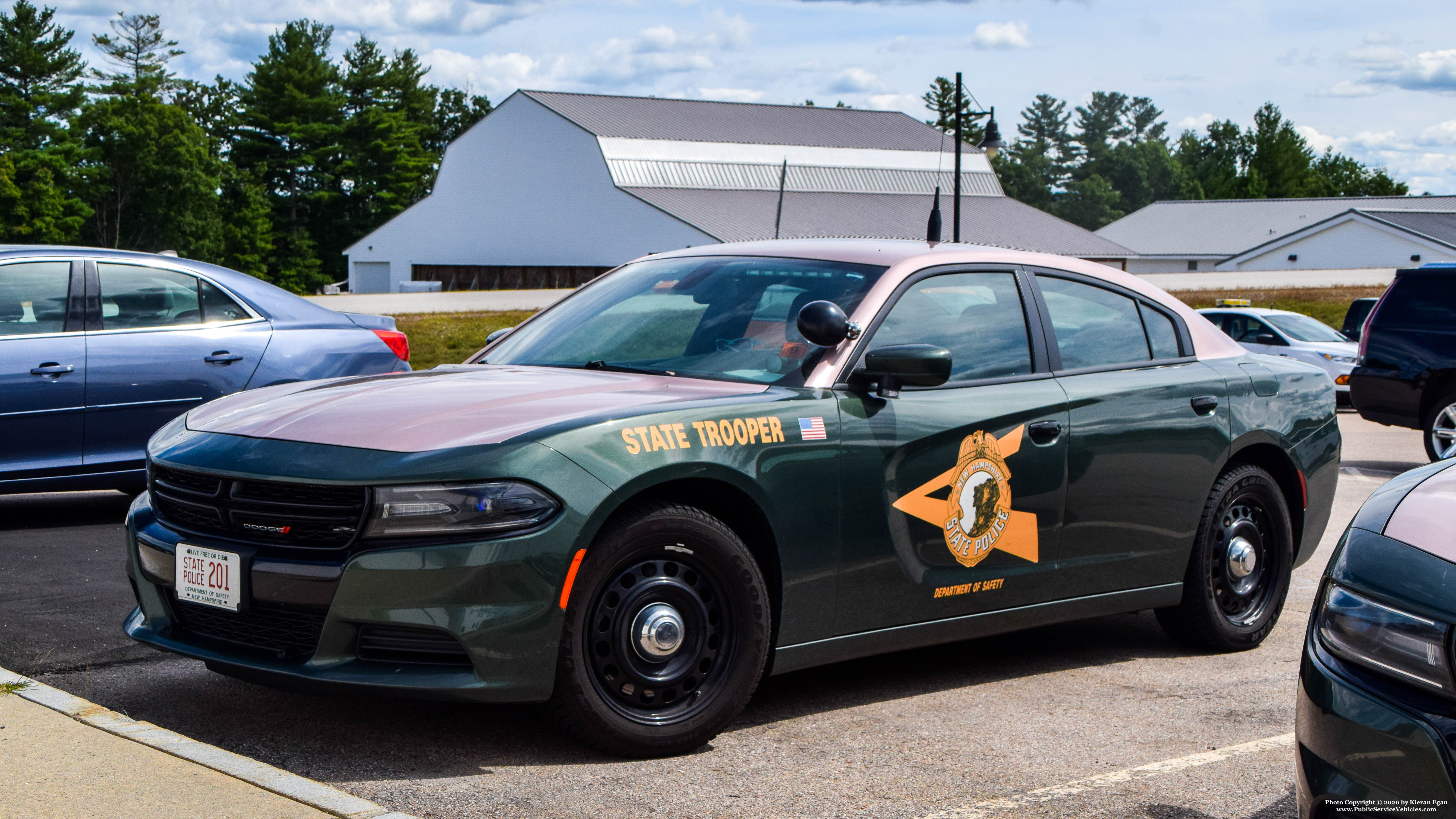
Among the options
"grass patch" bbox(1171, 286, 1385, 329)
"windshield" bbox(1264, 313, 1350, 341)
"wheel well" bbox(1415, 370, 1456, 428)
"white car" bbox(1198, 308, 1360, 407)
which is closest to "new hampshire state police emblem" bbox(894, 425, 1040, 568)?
"wheel well" bbox(1415, 370, 1456, 428)

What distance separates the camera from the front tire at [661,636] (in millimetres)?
4086

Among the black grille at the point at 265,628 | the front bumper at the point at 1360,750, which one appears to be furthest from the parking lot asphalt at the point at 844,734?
the front bumper at the point at 1360,750

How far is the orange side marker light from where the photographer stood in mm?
3980

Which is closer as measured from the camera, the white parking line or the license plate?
the white parking line

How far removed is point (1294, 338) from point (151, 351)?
59.3ft

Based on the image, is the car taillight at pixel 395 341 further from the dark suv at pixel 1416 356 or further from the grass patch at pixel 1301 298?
the grass patch at pixel 1301 298

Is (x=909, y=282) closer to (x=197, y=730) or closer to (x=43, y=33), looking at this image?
(x=197, y=730)

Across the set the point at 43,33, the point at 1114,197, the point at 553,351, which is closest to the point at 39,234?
the point at 43,33

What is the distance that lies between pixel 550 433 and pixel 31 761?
1628 mm

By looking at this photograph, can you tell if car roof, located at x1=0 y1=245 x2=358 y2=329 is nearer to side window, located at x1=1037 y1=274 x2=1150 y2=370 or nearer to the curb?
the curb

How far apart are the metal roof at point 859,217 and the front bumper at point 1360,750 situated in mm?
57520

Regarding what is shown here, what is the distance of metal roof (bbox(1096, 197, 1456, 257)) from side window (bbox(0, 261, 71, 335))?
93.6 meters

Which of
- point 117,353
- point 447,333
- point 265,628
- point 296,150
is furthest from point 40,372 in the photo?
point 296,150

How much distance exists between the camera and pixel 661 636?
4.21m
